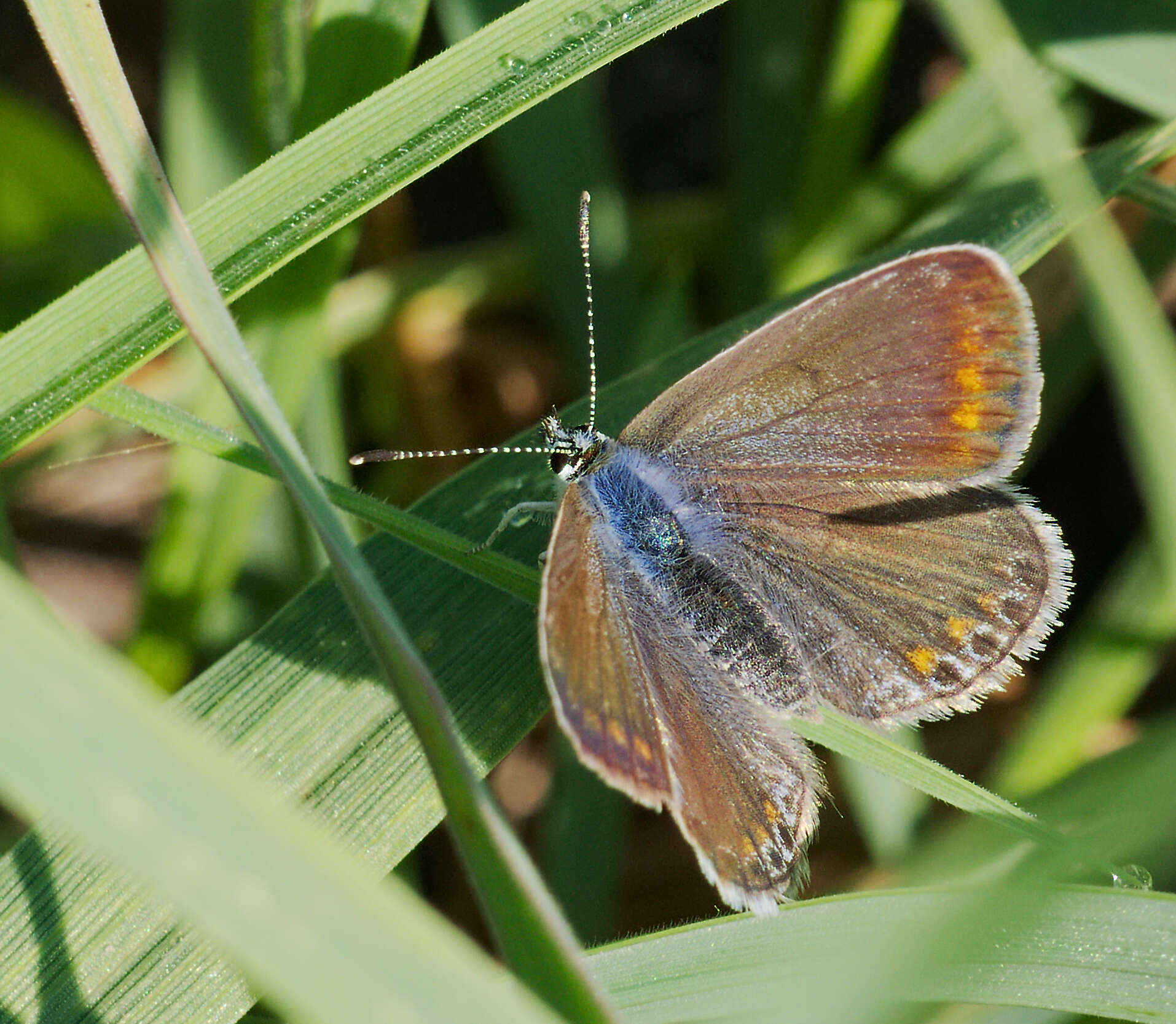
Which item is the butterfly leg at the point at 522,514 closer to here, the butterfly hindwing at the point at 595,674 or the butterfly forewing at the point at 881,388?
the butterfly hindwing at the point at 595,674

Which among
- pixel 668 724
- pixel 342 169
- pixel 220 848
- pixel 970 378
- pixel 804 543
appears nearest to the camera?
pixel 220 848

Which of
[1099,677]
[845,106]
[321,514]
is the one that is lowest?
[1099,677]

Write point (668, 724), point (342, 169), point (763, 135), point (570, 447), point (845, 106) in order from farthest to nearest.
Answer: point (763, 135)
point (845, 106)
point (570, 447)
point (668, 724)
point (342, 169)

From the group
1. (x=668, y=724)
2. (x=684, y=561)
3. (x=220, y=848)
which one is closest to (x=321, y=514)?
(x=220, y=848)

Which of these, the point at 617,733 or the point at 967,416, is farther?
the point at 967,416

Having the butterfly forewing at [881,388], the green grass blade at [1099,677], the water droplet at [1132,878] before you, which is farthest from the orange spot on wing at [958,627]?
the green grass blade at [1099,677]

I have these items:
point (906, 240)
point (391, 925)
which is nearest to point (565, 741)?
point (906, 240)

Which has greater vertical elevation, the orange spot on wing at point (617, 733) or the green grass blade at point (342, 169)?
the green grass blade at point (342, 169)

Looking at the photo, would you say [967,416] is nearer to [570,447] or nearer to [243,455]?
[570,447]
